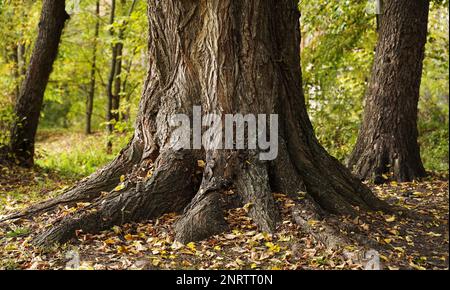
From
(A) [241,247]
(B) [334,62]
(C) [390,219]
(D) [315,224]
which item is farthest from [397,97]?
(A) [241,247]

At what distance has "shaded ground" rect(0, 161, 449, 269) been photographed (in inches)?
190

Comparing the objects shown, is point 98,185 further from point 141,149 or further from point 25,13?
point 25,13

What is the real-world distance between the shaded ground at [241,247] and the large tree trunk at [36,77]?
5.15 metres

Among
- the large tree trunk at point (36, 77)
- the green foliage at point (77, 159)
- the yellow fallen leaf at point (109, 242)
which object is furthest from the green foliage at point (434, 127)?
the large tree trunk at point (36, 77)

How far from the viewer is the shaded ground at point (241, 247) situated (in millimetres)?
4816

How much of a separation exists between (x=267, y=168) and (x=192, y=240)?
121 cm

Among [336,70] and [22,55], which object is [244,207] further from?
[22,55]

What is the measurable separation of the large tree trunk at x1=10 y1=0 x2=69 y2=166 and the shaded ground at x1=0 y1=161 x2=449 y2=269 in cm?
515

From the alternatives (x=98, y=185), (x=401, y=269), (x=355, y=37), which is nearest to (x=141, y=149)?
(x=98, y=185)

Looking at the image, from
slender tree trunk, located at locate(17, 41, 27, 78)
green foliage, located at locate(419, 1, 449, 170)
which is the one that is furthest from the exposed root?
slender tree trunk, located at locate(17, 41, 27, 78)

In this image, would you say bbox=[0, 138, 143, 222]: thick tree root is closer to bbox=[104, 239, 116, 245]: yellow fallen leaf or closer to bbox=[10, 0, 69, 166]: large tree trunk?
bbox=[104, 239, 116, 245]: yellow fallen leaf

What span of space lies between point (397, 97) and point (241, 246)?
182 inches

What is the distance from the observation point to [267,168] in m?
5.97

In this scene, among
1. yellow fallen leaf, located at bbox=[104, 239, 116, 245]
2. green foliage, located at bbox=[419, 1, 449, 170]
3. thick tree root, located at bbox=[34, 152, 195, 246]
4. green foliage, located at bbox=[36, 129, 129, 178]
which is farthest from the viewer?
green foliage, located at bbox=[419, 1, 449, 170]
